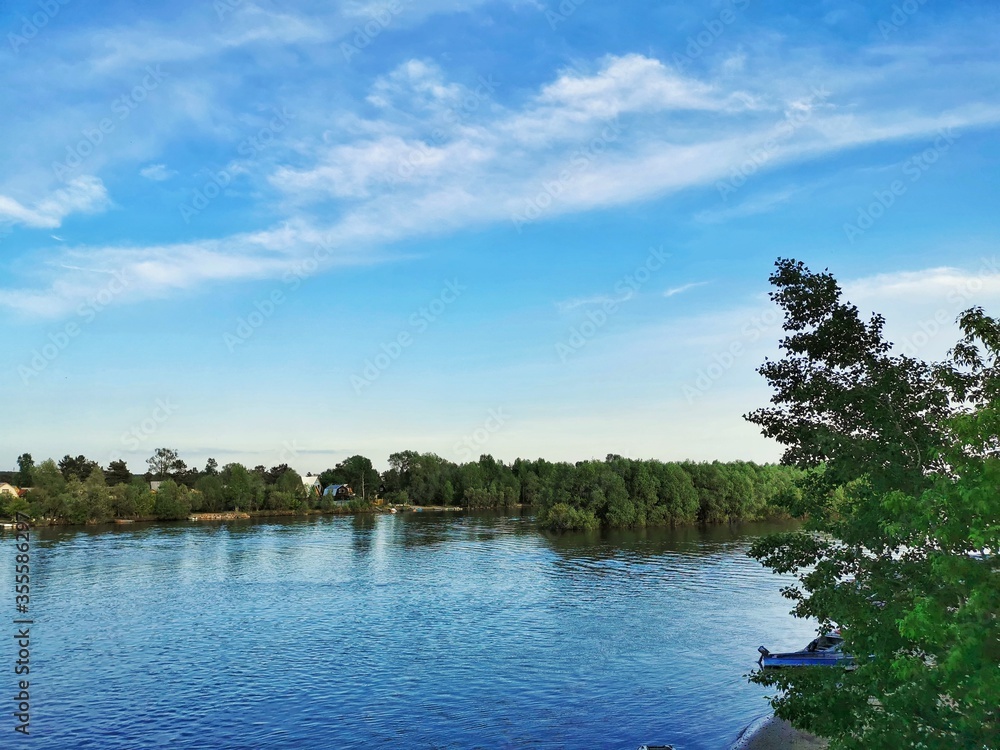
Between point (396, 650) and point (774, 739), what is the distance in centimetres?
2981

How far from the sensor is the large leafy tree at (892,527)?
14352 mm

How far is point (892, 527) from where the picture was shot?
16.2m

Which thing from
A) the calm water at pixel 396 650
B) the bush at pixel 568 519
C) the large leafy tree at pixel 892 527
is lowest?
the calm water at pixel 396 650

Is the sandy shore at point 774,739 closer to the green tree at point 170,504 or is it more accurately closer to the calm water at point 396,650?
the calm water at point 396,650

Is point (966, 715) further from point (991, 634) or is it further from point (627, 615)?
point (627, 615)

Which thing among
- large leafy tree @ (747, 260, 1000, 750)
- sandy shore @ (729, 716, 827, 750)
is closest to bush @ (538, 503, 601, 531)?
sandy shore @ (729, 716, 827, 750)

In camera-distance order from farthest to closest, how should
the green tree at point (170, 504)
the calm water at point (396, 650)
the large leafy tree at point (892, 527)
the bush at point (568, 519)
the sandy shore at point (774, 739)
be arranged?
the green tree at point (170, 504)
the bush at point (568, 519)
the calm water at point (396, 650)
the sandy shore at point (774, 739)
the large leafy tree at point (892, 527)

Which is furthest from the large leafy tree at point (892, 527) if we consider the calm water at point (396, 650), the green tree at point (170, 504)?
the green tree at point (170, 504)

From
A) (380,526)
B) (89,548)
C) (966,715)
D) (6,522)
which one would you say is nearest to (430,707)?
(966,715)

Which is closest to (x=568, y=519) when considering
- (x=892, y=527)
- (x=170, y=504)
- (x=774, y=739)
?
(x=774, y=739)

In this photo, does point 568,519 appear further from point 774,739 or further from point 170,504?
point 170,504

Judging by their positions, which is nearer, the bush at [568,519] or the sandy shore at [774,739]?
the sandy shore at [774,739]

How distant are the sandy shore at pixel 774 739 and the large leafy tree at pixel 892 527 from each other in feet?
38.3

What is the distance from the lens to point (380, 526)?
18238cm
